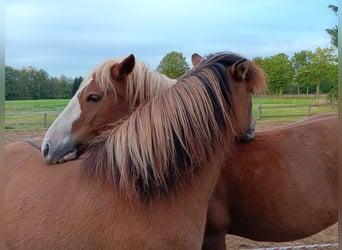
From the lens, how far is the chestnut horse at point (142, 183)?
140 centimetres

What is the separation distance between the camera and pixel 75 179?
1.51 metres

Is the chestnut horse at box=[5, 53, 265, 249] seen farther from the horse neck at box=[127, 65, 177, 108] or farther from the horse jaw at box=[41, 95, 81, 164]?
the horse neck at box=[127, 65, 177, 108]

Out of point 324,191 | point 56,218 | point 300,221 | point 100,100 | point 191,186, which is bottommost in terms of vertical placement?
point 300,221

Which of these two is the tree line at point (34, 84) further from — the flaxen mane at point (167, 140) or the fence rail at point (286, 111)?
the fence rail at point (286, 111)

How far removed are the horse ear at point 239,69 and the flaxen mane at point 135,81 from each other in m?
0.53

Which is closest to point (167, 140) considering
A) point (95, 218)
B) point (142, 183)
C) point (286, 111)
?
point (142, 183)

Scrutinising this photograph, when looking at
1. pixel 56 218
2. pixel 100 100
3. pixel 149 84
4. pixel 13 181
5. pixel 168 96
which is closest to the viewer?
pixel 56 218

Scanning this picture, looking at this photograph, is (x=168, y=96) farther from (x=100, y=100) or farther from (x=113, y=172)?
(x=100, y=100)

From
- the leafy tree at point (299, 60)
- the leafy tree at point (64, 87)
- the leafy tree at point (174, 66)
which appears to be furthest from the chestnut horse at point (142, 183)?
the leafy tree at point (299, 60)

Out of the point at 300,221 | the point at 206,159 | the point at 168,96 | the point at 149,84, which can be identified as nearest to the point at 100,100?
the point at 149,84

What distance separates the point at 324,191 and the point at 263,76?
0.98 meters

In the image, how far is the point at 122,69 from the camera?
2.03 meters

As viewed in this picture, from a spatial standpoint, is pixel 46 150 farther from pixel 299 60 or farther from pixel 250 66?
pixel 299 60

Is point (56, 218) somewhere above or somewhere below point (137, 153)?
below
